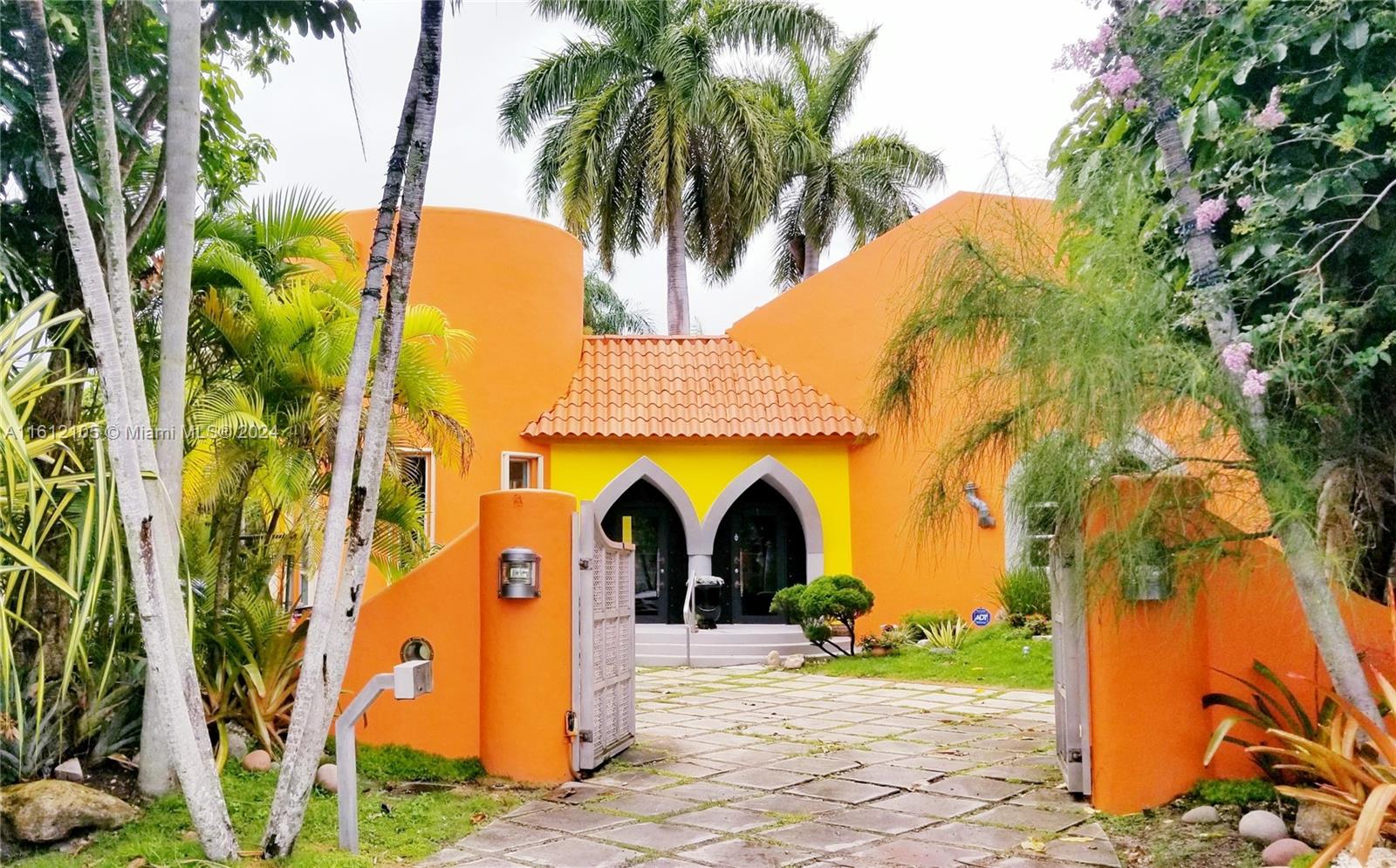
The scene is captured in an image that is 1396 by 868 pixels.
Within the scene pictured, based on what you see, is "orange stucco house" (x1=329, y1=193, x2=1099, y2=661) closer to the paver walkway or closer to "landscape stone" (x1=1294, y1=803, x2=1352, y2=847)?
the paver walkway

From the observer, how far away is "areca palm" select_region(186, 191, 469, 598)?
257 inches

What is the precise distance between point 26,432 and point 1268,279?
20.0 ft

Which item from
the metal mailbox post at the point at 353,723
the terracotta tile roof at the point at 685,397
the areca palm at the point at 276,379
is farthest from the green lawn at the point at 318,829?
the terracotta tile roof at the point at 685,397

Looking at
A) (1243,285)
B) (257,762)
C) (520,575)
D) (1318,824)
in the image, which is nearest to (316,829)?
(257,762)

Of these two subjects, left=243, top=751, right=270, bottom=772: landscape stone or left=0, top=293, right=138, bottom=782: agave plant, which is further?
left=243, top=751, right=270, bottom=772: landscape stone

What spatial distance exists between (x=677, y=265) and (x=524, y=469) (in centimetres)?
655

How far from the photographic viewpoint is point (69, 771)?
5.29 meters

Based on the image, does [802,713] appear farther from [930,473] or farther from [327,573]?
[327,573]

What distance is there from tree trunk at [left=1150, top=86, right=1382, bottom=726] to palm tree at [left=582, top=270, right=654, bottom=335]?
26.8m

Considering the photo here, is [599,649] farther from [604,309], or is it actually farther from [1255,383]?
[604,309]

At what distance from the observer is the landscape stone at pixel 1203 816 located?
17.5 ft

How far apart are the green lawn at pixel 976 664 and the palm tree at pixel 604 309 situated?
19.9 metres

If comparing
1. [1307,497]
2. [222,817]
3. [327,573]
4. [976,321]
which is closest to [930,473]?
[976,321]

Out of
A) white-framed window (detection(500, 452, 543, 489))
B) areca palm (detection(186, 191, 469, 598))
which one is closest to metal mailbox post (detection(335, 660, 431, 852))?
areca palm (detection(186, 191, 469, 598))
